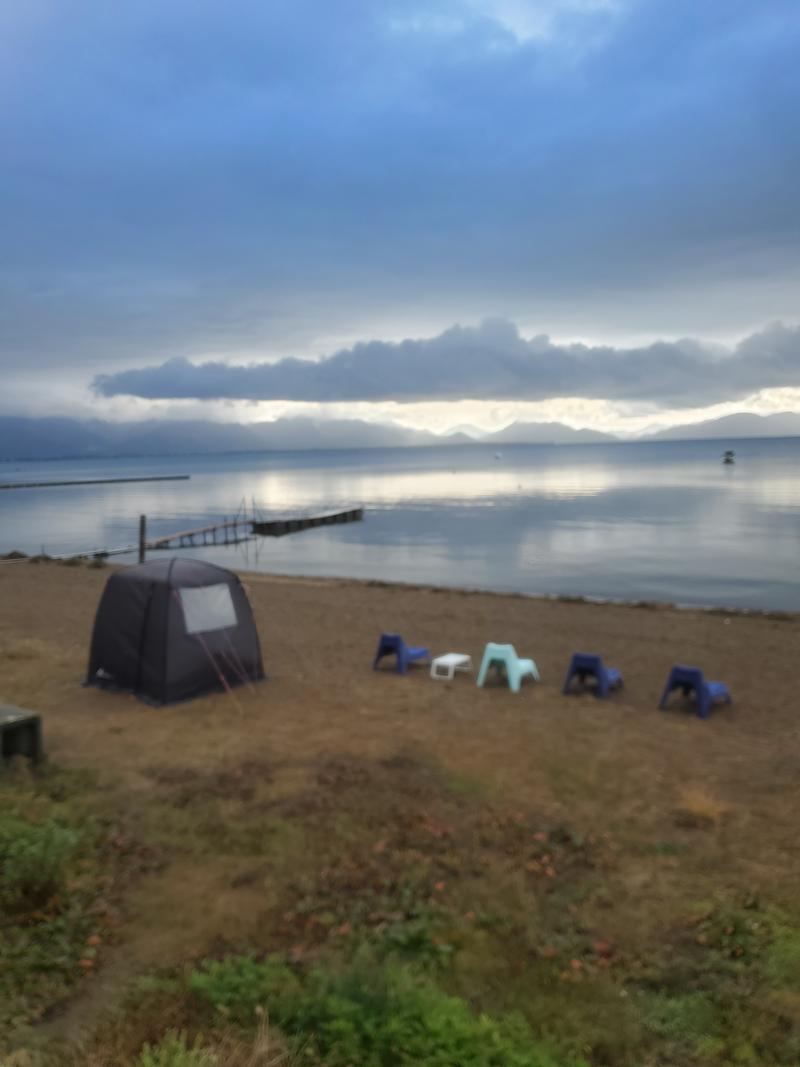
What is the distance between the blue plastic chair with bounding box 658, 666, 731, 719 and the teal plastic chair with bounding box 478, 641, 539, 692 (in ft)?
7.06

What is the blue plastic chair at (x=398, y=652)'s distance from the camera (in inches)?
518

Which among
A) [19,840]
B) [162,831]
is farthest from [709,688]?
[19,840]

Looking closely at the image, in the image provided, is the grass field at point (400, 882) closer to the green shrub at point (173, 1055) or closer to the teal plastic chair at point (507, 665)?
the green shrub at point (173, 1055)

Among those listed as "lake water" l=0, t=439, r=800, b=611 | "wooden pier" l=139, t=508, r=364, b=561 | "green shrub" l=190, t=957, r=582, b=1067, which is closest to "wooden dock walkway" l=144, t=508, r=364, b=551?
"wooden pier" l=139, t=508, r=364, b=561

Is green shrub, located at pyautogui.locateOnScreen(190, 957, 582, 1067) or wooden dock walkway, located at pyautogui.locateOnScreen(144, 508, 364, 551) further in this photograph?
wooden dock walkway, located at pyautogui.locateOnScreen(144, 508, 364, 551)

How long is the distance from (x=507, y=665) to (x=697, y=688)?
2845 mm

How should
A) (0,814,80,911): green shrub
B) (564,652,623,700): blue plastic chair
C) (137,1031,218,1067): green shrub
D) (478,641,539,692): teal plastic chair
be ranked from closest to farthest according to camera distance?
1. (137,1031,218,1067): green shrub
2. (0,814,80,911): green shrub
3. (564,652,623,700): blue plastic chair
4. (478,641,539,692): teal plastic chair

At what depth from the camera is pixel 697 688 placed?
11.2 metres

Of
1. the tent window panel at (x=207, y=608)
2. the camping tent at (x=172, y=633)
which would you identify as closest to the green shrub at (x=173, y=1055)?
the camping tent at (x=172, y=633)

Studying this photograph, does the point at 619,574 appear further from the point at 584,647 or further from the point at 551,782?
the point at 551,782

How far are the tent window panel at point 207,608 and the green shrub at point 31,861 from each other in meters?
4.66

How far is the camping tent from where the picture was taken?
1098cm

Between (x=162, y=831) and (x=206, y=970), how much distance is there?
230 cm

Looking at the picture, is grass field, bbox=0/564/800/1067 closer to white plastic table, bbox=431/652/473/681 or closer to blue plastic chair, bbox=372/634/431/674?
white plastic table, bbox=431/652/473/681
